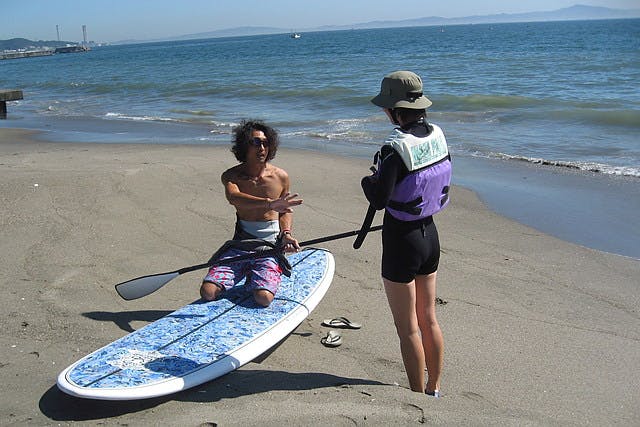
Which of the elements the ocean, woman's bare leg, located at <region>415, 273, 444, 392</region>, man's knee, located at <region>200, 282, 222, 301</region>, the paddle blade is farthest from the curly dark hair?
the ocean

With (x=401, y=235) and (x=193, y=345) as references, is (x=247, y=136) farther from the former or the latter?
(x=401, y=235)

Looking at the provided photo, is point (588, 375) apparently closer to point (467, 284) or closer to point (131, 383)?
point (467, 284)

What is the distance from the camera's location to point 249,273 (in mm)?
4344

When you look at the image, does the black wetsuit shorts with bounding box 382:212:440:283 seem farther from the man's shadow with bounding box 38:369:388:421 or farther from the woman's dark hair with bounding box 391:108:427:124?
the man's shadow with bounding box 38:369:388:421

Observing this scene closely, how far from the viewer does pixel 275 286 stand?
14.0 ft

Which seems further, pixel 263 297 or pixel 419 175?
pixel 263 297

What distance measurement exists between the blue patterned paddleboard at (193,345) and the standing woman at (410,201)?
2.98 ft

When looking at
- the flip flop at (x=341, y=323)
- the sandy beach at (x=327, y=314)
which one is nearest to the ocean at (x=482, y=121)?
the sandy beach at (x=327, y=314)

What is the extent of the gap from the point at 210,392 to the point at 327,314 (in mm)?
1484

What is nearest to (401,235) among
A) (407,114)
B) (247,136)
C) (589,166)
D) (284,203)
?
(407,114)

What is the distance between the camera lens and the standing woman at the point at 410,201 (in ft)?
9.65

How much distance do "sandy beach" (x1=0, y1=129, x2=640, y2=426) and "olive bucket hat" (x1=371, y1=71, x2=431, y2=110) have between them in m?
1.41

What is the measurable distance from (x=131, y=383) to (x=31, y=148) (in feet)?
32.4

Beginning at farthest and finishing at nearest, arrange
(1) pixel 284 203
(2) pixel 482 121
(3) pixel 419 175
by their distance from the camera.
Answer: (2) pixel 482 121 < (1) pixel 284 203 < (3) pixel 419 175
